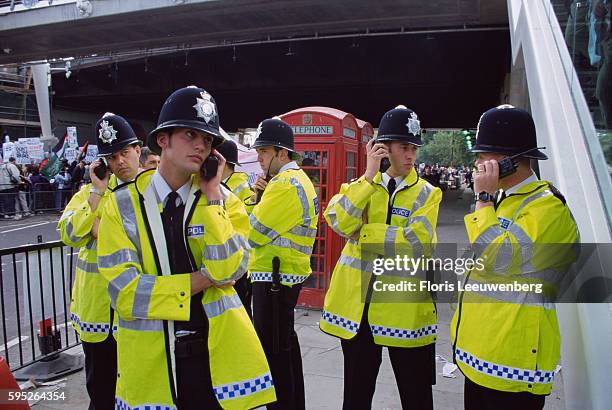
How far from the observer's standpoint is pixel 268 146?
12.8 ft

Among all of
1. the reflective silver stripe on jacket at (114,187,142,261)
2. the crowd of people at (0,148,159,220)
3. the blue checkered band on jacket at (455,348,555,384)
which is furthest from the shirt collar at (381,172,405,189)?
the crowd of people at (0,148,159,220)

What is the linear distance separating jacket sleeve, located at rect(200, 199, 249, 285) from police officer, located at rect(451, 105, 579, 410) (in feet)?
3.83

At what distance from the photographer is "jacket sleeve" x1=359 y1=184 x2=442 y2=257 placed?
2988 millimetres

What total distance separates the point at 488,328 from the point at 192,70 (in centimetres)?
2039

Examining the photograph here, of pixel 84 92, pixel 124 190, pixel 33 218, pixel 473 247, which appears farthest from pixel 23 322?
pixel 84 92

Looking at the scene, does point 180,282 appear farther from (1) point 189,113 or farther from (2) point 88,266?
(2) point 88,266

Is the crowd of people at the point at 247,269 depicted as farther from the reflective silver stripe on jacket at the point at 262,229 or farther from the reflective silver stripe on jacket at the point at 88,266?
the reflective silver stripe on jacket at the point at 262,229

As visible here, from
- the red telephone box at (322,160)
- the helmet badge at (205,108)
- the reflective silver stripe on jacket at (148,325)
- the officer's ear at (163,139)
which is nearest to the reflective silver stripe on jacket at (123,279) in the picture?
the reflective silver stripe on jacket at (148,325)

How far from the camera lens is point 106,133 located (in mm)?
3326

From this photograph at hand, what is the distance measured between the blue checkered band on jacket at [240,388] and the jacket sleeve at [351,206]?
1.21 m

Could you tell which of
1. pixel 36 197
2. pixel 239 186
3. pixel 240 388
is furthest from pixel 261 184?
pixel 36 197

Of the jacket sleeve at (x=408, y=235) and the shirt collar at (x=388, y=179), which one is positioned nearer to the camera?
the jacket sleeve at (x=408, y=235)

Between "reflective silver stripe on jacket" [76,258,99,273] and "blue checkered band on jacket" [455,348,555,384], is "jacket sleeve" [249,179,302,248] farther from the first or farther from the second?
"blue checkered band on jacket" [455,348,555,384]

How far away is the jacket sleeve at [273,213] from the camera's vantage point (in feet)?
11.7
